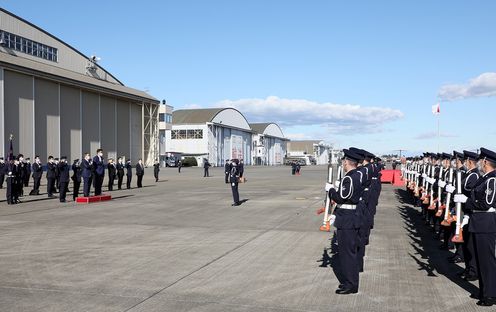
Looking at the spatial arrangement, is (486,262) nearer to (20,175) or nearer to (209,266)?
(209,266)

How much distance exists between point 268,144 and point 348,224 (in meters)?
109

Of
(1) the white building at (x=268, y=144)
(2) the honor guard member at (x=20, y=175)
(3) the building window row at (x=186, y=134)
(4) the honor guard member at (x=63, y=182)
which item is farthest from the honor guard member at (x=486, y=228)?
(1) the white building at (x=268, y=144)

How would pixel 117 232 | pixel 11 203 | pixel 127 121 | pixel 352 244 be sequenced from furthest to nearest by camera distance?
pixel 127 121
pixel 11 203
pixel 117 232
pixel 352 244

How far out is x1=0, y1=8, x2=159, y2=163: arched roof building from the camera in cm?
3797

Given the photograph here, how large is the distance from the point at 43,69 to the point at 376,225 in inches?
1452

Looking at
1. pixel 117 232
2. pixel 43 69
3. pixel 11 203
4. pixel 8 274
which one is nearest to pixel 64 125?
pixel 43 69

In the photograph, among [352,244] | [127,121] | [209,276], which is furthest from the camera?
[127,121]

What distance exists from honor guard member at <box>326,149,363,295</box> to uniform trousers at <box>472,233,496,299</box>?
1.44m

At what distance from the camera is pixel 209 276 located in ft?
23.0

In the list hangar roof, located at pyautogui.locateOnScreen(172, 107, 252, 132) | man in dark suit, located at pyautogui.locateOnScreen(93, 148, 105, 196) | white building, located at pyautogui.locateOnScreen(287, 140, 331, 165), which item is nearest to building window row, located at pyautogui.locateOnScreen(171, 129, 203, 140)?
hangar roof, located at pyautogui.locateOnScreen(172, 107, 252, 132)

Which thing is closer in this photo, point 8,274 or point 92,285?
point 92,285

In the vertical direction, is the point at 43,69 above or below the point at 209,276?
above

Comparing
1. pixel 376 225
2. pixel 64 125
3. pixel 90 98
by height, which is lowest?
pixel 376 225

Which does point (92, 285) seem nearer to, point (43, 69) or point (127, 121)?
point (43, 69)
